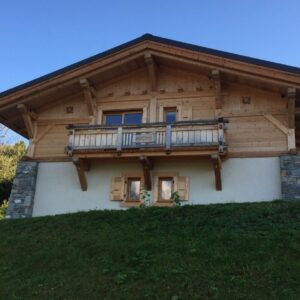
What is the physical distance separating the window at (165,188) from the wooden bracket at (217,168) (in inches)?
66.5

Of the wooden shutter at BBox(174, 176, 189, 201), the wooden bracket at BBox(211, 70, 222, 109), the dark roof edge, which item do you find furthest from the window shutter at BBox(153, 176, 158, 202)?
the dark roof edge

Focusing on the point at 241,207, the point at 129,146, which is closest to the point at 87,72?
the point at 129,146

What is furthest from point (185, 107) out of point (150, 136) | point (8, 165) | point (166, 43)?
point (8, 165)

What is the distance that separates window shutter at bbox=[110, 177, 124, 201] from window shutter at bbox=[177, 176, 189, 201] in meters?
2.12

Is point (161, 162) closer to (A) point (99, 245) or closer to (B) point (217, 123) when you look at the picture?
(B) point (217, 123)

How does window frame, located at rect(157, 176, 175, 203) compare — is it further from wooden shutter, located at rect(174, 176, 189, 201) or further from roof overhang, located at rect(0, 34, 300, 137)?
roof overhang, located at rect(0, 34, 300, 137)

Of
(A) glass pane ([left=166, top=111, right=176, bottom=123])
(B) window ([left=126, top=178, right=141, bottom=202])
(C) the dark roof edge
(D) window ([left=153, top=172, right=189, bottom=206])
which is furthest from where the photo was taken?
(A) glass pane ([left=166, top=111, right=176, bottom=123])

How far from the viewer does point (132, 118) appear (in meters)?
18.2

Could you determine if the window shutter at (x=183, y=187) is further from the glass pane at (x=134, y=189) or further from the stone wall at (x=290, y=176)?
the stone wall at (x=290, y=176)

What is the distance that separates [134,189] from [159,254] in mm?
7071

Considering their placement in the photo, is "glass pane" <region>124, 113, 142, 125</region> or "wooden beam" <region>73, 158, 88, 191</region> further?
"glass pane" <region>124, 113, 142, 125</region>

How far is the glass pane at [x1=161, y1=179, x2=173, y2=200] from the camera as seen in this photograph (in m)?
16.8

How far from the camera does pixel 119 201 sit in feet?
55.4

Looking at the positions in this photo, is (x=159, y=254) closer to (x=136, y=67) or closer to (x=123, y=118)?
(x=123, y=118)
